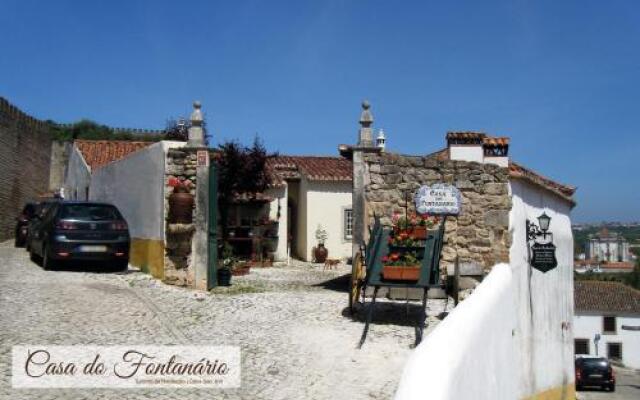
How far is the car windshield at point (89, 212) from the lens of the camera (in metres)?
13.0

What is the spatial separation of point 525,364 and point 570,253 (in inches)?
256

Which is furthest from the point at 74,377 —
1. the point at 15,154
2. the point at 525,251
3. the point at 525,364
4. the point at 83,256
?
the point at 15,154

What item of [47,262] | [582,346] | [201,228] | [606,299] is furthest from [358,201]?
[606,299]

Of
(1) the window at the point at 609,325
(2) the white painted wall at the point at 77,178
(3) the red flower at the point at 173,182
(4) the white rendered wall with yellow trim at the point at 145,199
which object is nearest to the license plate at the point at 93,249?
(4) the white rendered wall with yellow trim at the point at 145,199

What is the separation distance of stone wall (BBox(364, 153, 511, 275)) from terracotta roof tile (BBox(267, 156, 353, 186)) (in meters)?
10.9

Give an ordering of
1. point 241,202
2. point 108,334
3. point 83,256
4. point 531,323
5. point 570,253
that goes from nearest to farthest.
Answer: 1. point 108,334
2. point 531,323
3. point 83,256
4. point 570,253
5. point 241,202

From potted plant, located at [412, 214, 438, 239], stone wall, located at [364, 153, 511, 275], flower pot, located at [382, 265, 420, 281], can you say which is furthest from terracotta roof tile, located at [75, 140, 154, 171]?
flower pot, located at [382, 265, 420, 281]

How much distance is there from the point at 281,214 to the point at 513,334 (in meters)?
15.5

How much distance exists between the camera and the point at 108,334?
7.91 m

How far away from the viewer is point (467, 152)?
1444 cm

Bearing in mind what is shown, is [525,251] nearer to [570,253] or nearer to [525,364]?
[525,364]

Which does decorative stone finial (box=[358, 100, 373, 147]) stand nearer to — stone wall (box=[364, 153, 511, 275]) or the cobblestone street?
stone wall (box=[364, 153, 511, 275])

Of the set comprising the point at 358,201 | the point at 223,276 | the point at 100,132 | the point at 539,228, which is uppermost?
the point at 100,132

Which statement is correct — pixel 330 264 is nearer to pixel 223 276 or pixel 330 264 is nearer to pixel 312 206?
pixel 312 206
